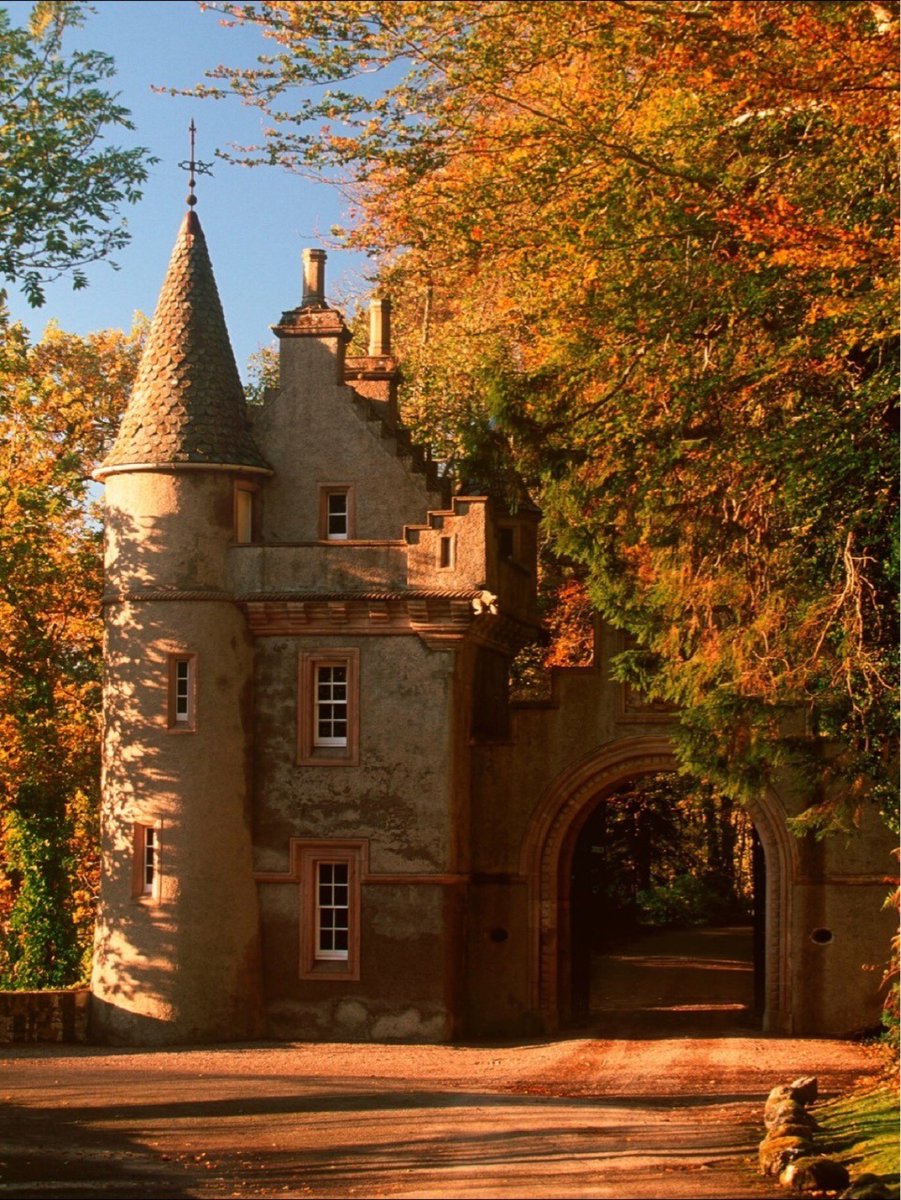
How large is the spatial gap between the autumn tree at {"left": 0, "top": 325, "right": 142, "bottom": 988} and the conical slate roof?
1.18m

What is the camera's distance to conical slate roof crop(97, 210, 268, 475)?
88.7ft

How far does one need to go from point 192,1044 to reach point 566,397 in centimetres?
1016

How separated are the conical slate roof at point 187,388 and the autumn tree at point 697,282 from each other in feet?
15.5

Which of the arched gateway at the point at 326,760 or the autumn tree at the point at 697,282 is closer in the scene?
the autumn tree at the point at 697,282

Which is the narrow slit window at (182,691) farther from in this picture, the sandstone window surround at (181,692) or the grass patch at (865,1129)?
the grass patch at (865,1129)

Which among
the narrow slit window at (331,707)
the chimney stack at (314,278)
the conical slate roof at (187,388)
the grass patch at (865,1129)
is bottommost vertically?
the grass patch at (865,1129)

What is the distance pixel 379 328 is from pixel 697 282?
1214 cm

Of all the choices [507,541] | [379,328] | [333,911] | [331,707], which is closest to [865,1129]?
[333,911]

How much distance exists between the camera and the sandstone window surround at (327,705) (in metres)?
27.1

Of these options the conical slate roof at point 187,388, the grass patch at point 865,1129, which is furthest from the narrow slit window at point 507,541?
the grass patch at point 865,1129

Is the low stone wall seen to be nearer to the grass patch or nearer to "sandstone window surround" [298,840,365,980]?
"sandstone window surround" [298,840,365,980]

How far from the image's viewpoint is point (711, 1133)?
17125mm

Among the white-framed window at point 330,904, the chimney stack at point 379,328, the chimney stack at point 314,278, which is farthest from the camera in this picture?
the chimney stack at point 379,328

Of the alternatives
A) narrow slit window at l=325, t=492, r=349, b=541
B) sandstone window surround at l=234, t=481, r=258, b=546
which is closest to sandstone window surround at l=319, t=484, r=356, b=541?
narrow slit window at l=325, t=492, r=349, b=541
